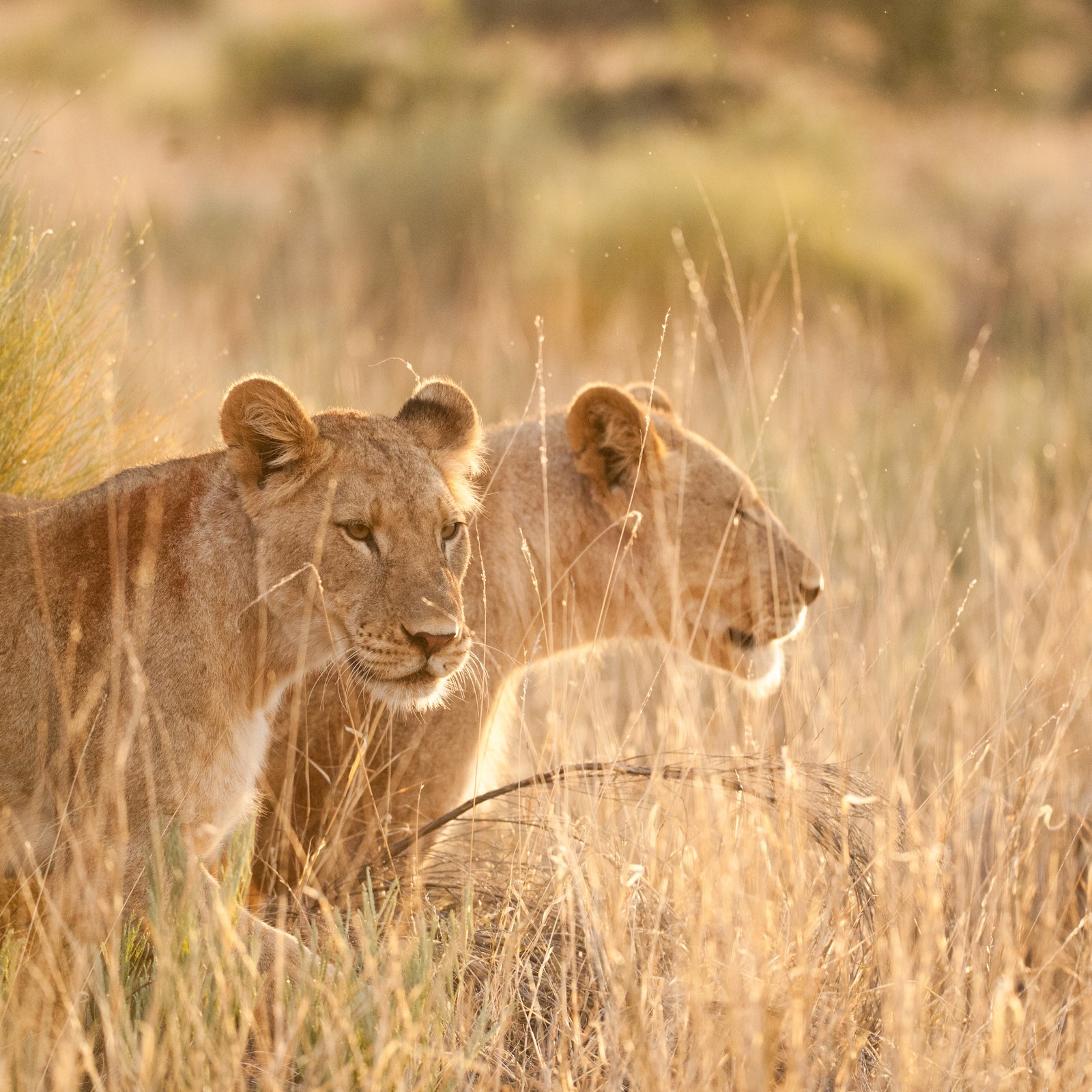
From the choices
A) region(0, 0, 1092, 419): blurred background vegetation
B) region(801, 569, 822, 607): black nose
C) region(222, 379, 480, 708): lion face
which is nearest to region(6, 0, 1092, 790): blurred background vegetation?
region(0, 0, 1092, 419): blurred background vegetation

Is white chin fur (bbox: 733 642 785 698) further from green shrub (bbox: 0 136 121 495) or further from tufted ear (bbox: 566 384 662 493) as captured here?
green shrub (bbox: 0 136 121 495)

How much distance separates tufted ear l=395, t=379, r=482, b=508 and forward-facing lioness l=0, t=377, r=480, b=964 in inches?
9.7

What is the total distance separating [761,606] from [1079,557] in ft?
11.9

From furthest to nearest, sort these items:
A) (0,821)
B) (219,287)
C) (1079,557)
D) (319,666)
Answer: (219,287) < (1079,557) < (319,666) < (0,821)

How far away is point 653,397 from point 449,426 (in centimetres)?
130

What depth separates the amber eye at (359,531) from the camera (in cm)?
338

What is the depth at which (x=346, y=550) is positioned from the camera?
132 inches

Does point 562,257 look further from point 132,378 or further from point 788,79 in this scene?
point 788,79

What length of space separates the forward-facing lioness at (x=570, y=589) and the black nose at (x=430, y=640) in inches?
24.1

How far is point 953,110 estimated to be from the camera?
1417 inches

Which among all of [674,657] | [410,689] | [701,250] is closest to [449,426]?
[410,689]

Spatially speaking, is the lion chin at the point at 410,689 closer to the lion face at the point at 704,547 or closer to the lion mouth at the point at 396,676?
the lion mouth at the point at 396,676

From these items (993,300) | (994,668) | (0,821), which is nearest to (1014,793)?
(994,668)

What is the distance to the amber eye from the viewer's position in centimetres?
338
